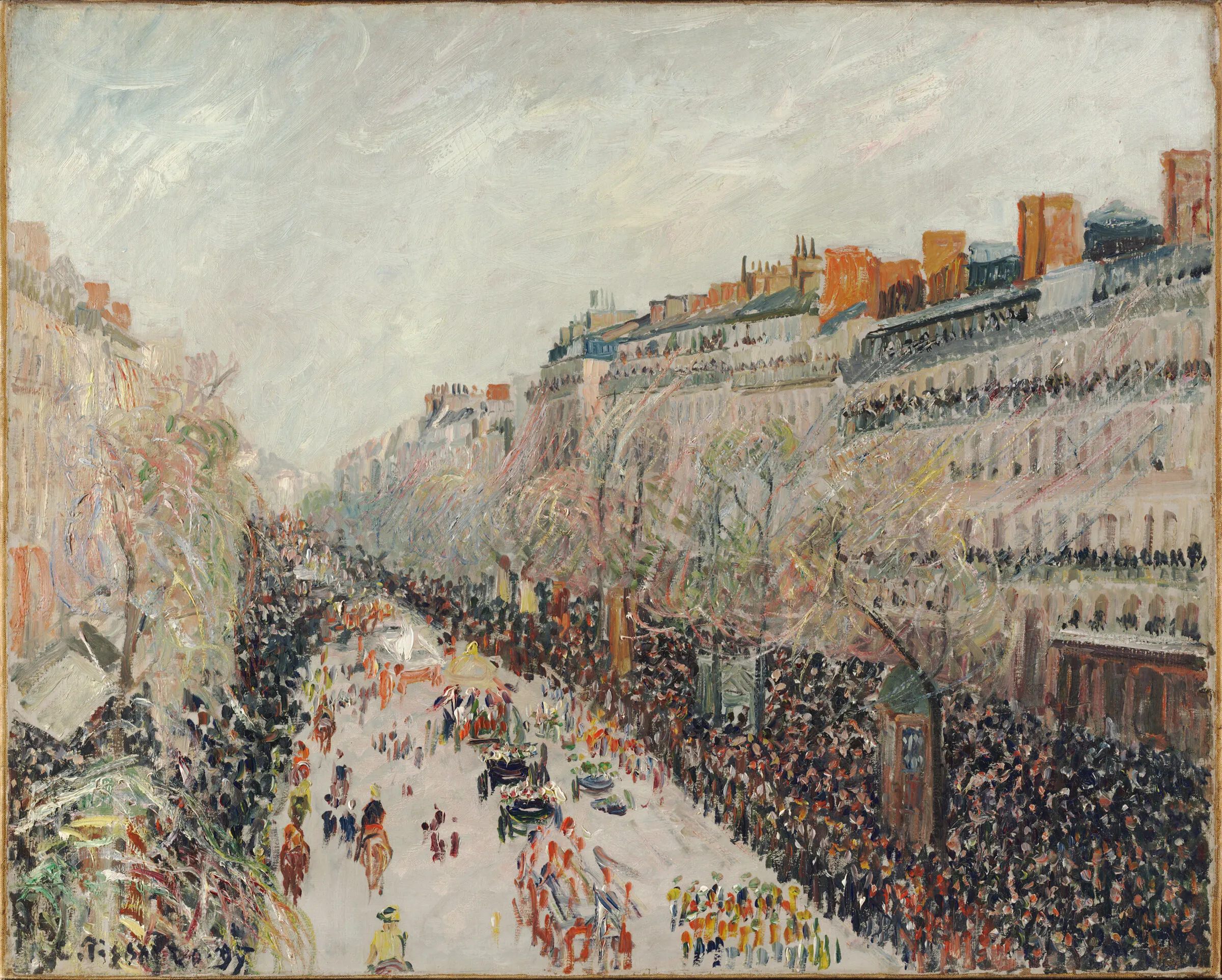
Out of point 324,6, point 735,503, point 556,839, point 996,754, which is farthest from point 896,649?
point 324,6

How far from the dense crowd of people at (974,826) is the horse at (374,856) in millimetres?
1695

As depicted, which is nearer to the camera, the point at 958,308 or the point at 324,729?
the point at 958,308

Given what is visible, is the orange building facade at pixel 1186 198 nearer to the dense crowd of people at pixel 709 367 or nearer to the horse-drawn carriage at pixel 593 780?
the dense crowd of people at pixel 709 367

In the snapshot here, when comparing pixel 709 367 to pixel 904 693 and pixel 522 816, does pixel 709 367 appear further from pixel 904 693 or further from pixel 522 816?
pixel 522 816

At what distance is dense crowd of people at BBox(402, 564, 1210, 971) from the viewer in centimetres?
768

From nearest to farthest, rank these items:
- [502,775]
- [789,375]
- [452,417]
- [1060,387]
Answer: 1. [1060,387]
2. [502,775]
3. [789,375]
4. [452,417]

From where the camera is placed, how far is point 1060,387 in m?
7.77

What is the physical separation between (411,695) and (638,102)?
201 inches

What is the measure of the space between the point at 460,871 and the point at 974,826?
4.07 m

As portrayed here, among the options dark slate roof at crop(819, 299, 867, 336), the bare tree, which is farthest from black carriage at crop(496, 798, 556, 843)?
dark slate roof at crop(819, 299, 867, 336)

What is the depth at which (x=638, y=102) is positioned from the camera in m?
7.96

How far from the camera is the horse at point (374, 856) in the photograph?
25.4 feet

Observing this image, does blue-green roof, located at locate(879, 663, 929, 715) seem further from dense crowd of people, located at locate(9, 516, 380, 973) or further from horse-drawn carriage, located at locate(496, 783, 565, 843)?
dense crowd of people, located at locate(9, 516, 380, 973)

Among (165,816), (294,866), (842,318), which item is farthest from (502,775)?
(842,318)
